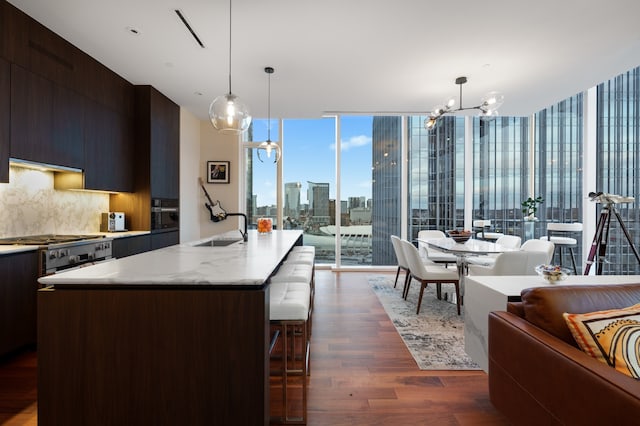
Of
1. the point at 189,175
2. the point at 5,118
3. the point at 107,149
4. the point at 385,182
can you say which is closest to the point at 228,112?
the point at 5,118

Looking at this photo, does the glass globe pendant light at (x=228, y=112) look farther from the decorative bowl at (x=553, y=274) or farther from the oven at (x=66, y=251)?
the decorative bowl at (x=553, y=274)

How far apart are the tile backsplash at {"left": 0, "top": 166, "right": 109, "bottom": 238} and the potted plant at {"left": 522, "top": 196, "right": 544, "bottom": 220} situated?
22.2 ft

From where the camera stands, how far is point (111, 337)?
1241mm

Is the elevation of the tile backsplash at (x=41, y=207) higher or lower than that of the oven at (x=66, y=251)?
higher

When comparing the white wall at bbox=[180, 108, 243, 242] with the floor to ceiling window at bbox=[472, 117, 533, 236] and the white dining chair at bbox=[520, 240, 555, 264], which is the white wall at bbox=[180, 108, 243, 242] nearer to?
the floor to ceiling window at bbox=[472, 117, 533, 236]

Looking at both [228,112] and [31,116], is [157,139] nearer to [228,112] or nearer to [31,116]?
[31,116]

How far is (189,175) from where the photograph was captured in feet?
17.9

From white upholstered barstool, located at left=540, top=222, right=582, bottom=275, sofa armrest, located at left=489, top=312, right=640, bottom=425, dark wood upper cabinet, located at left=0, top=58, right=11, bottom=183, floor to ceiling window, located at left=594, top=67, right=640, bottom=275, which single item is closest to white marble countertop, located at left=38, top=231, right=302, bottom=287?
sofa armrest, located at left=489, top=312, right=640, bottom=425

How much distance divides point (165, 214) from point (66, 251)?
1.95m

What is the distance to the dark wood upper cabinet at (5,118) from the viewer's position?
245 centimetres

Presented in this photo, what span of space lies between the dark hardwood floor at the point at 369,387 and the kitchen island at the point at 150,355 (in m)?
0.75

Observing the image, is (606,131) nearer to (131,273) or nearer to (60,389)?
(131,273)

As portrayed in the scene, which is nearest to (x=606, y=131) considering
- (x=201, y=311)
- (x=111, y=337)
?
(x=201, y=311)

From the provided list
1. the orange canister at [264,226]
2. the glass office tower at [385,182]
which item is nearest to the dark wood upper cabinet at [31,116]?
the orange canister at [264,226]
